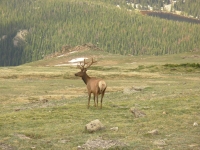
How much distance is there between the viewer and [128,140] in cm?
1998

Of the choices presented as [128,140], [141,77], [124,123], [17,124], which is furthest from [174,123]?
[141,77]

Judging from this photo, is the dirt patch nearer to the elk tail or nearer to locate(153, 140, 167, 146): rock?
locate(153, 140, 167, 146): rock

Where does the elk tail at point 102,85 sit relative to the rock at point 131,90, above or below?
above

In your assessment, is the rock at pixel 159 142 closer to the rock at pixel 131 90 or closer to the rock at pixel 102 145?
the rock at pixel 102 145

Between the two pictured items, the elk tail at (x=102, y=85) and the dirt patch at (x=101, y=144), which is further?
the elk tail at (x=102, y=85)

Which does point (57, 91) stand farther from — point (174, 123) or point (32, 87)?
point (174, 123)

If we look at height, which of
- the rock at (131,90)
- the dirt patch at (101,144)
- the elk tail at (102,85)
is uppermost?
the elk tail at (102,85)

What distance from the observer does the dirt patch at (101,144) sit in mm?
18891

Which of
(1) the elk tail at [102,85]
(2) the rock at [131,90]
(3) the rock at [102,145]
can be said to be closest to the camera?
(3) the rock at [102,145]

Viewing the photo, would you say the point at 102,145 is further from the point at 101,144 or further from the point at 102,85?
the point at 102,85

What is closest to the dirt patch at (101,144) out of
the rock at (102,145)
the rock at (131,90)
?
the rock at (102,145)

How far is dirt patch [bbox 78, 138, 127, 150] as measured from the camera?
18.9 meters

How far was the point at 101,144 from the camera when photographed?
1945cm

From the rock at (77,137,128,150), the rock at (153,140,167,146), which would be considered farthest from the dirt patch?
the rock at (153,140,167,146)
